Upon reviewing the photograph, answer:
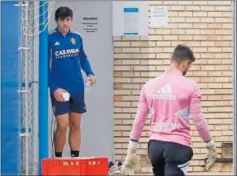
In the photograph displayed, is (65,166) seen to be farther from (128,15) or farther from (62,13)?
(128,15)

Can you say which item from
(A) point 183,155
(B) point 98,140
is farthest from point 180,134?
(B) point 98,140

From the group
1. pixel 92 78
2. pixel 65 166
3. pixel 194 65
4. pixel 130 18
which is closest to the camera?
pixel 65 166

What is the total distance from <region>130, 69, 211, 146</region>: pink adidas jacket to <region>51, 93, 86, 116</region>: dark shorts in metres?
2.22

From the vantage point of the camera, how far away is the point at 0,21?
850 cm

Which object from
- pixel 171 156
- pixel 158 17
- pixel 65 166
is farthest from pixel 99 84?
pixel 171 156

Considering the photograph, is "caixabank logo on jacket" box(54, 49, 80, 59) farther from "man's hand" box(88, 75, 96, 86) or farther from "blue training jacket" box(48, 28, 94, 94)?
"man's hand" box(88, 75, 96, 86)

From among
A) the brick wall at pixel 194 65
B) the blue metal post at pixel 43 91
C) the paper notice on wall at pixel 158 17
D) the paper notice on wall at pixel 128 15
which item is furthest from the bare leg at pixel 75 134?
the paper notice on wall at pixel 158 17

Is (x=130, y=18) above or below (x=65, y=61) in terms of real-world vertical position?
above

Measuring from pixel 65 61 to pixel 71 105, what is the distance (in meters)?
0.55

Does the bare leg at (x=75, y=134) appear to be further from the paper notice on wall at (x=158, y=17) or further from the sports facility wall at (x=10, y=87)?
the paper notice on wall at (x=158, y=17)

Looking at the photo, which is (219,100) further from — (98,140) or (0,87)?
(0,87)

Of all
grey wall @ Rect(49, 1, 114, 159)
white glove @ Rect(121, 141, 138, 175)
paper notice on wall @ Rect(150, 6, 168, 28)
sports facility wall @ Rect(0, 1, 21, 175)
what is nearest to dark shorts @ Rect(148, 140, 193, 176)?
white glove @ Rect(121, 141, 138, 175)

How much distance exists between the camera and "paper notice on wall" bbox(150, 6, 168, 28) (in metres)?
10.4

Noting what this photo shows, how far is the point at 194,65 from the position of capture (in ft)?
34.7
